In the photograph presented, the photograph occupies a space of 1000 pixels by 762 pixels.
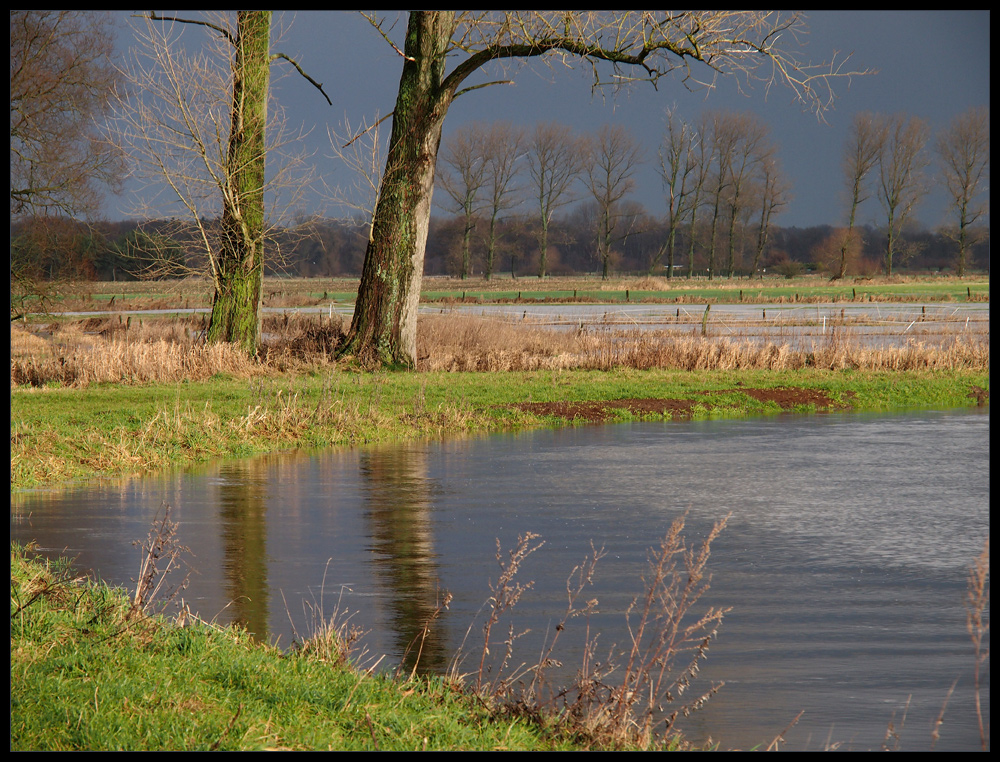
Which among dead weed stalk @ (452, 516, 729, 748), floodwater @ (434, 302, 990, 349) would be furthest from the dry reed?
dead weed stalk @ (452, 516, 729, 748)

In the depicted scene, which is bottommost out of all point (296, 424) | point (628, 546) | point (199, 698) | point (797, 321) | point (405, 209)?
point (628, 546)

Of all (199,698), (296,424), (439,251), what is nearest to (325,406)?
(296,424)

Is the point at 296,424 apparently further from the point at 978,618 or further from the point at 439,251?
the point at 439,251

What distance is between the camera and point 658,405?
2036cm

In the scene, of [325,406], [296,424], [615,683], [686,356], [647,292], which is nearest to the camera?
[615,683]

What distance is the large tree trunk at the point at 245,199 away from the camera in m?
24.4

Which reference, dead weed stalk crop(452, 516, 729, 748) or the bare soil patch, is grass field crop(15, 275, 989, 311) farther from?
dead weed stalk crop(452, 516, 729, 748)

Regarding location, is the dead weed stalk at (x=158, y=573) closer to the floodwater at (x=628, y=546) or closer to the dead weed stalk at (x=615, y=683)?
the floodwater at (x=628, y=546)

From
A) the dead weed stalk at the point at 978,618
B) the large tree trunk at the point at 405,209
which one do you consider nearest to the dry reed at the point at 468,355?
the large tree trunk at the point at 405,209

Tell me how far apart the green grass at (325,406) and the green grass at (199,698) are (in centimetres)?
704

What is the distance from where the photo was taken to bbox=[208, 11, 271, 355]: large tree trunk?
24391 millimetres

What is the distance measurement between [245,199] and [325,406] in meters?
9.79
